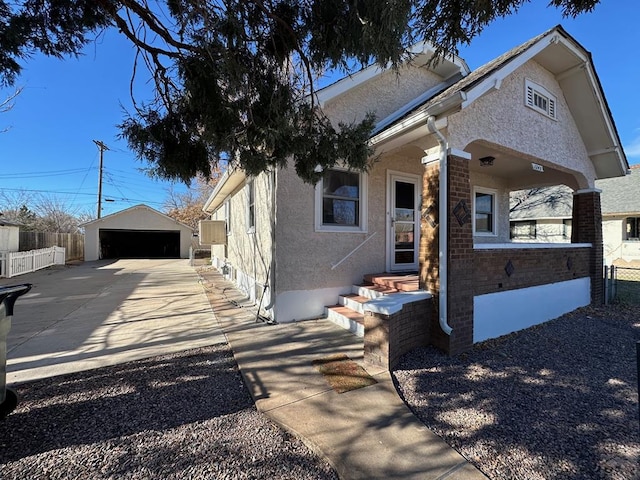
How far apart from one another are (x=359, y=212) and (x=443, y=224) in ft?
7.47

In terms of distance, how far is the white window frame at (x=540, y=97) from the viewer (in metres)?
6.00

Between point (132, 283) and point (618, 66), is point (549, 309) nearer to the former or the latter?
point (618, 66)

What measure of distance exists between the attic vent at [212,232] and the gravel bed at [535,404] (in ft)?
31.5

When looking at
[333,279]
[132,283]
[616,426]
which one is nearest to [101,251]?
[132,283]

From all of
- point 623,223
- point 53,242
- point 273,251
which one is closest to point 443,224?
point 273,251

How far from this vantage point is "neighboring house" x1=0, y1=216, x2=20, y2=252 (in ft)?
46.6

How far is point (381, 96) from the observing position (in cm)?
687

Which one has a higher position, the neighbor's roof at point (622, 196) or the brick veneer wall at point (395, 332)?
the neighbor's roof at point (622, 196)

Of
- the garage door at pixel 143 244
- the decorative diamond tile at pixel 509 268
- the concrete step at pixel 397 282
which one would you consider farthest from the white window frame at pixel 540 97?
the garage door at pixel 143 244

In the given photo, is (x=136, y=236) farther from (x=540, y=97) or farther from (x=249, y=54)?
(x=540, y=97)

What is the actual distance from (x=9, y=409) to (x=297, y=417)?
270 cm

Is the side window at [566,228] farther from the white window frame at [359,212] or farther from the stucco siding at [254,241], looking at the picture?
the stucco siding at [254,241]

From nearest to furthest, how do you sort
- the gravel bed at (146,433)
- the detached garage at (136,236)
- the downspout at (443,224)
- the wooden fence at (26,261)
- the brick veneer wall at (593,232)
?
the gravel bed at (146,433), the downspout at (443,224), the brick veneer wall at (593,232), the wooden fence at (26,261), the detached garage at (136,236)

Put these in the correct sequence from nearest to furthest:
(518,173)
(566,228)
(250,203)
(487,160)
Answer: (487,160)
(250,203)
(518,173)
(566,228)
